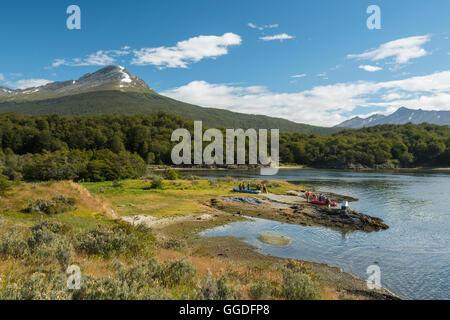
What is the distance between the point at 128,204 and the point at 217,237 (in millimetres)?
13188

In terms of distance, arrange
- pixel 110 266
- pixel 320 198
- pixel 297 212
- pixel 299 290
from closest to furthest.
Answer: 1. pixel 299 290
2. pixel 110 266
3. pixel 297 212
4. pixel 320 198

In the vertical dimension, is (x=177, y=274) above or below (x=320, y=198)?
above

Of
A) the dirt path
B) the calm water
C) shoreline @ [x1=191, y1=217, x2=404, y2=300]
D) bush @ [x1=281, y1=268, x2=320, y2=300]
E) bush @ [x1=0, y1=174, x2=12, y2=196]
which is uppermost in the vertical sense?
bush @ [x1=0, y1=174, x2=12, y2=196]

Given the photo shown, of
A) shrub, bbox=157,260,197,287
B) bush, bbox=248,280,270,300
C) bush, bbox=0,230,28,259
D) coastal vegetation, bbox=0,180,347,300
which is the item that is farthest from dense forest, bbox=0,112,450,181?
bush, bbox=248,280,270,300

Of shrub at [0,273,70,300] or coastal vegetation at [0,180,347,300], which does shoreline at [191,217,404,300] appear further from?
shrub at [0,273,70,300]

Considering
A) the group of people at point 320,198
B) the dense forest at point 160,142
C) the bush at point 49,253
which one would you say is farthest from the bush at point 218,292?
the dense forest at point 160,142

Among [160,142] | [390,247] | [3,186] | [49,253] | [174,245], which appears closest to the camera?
[49,253]

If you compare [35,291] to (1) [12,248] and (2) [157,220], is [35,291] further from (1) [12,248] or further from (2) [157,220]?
(2) [157,220]

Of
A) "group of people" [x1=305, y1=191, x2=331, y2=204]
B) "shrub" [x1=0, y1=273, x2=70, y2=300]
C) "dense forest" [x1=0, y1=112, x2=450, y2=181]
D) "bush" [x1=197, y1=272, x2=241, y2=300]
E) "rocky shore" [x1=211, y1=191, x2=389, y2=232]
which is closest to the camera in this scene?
"shrub" [x1=0, y1=273, x2=70, y2=300]

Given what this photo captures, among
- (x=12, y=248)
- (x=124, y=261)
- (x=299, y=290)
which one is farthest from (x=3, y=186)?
(x=299, y=290)

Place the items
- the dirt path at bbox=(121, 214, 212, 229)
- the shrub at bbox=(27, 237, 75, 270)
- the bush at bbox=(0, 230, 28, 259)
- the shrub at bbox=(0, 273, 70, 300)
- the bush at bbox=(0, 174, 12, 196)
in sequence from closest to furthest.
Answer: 1. the shrub at bbox=(0, 273, 70, 300)
2. the shrub at bbox=(27, 237, 75, 270)
3. the bush at bbox=(0, 230, 28, 259)
4. the bush at bbox=(0, 174, 12, 196)
5. the dirt path at bbox=(121, 214, 212, 229)

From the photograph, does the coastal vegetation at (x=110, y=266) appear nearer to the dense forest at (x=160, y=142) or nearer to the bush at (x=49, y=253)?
the bush at (x=49, y=253)
